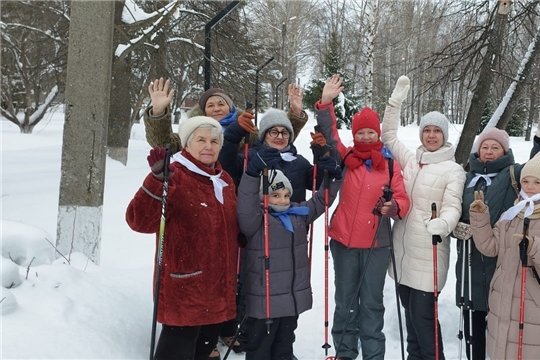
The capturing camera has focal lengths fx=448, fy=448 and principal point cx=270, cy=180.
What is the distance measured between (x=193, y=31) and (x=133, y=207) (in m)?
14.2

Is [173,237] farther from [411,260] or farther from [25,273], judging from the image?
[411,260]

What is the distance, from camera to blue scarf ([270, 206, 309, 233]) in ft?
10.4

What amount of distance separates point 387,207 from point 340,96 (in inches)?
822

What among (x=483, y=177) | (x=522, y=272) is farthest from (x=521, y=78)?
(x=522, y=272)

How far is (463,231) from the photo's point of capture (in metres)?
3.37

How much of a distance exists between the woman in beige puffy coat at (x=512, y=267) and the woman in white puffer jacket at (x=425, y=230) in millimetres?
319

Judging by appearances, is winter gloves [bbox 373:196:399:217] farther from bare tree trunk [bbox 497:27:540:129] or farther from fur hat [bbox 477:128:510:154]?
bare tree trunk [bbox 497:27:540:129]

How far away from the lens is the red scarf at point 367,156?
355cm

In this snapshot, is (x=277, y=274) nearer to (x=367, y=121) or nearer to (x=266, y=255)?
(x=266, y=255)

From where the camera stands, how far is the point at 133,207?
2.46 m

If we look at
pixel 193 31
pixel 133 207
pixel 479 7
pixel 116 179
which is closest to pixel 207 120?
pixel 133 207

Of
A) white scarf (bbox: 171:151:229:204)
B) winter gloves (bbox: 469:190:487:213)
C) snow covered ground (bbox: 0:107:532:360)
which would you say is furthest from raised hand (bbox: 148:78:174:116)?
winter gloves (bbox: 469:190:487:213)

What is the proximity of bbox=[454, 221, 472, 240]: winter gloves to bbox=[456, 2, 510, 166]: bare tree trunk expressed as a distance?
13.7 ft

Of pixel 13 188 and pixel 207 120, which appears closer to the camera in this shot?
pixel 207 120
